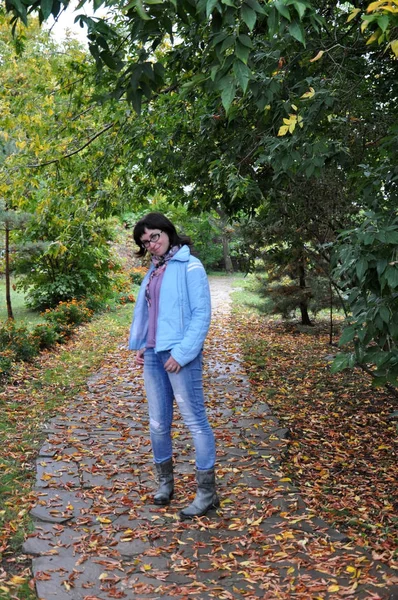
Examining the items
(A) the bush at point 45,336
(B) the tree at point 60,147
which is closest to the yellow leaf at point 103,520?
(B) the tree at point 60,147

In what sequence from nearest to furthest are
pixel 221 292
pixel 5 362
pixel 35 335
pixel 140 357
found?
1. pixel 140 357
2. pixel 5 362
3. pixel 35 335
4. pixel 221 292

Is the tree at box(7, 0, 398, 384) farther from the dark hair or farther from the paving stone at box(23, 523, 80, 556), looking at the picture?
the paving stone at box(23, 523, 80, 556)

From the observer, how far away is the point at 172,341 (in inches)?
149

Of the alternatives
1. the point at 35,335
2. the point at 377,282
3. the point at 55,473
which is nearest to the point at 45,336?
the point at 35,335

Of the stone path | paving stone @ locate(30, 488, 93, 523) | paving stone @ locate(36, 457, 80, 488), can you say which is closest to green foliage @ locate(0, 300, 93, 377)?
the stone path

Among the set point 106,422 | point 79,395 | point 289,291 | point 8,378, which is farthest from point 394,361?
point 289,291

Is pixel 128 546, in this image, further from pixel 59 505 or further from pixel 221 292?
pixel 221 292

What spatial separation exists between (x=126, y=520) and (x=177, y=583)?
828 millimetres

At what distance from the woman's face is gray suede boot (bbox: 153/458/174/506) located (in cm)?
146

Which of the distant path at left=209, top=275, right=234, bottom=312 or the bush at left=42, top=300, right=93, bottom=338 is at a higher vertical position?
the bush at left=42, top=300, right=93, bottom=338

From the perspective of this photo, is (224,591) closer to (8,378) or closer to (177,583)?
(177,583)

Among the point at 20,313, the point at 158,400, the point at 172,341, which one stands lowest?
the point at 20,313

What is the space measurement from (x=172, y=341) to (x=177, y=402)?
411 millimetres

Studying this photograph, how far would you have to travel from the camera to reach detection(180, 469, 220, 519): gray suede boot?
3975 mm
